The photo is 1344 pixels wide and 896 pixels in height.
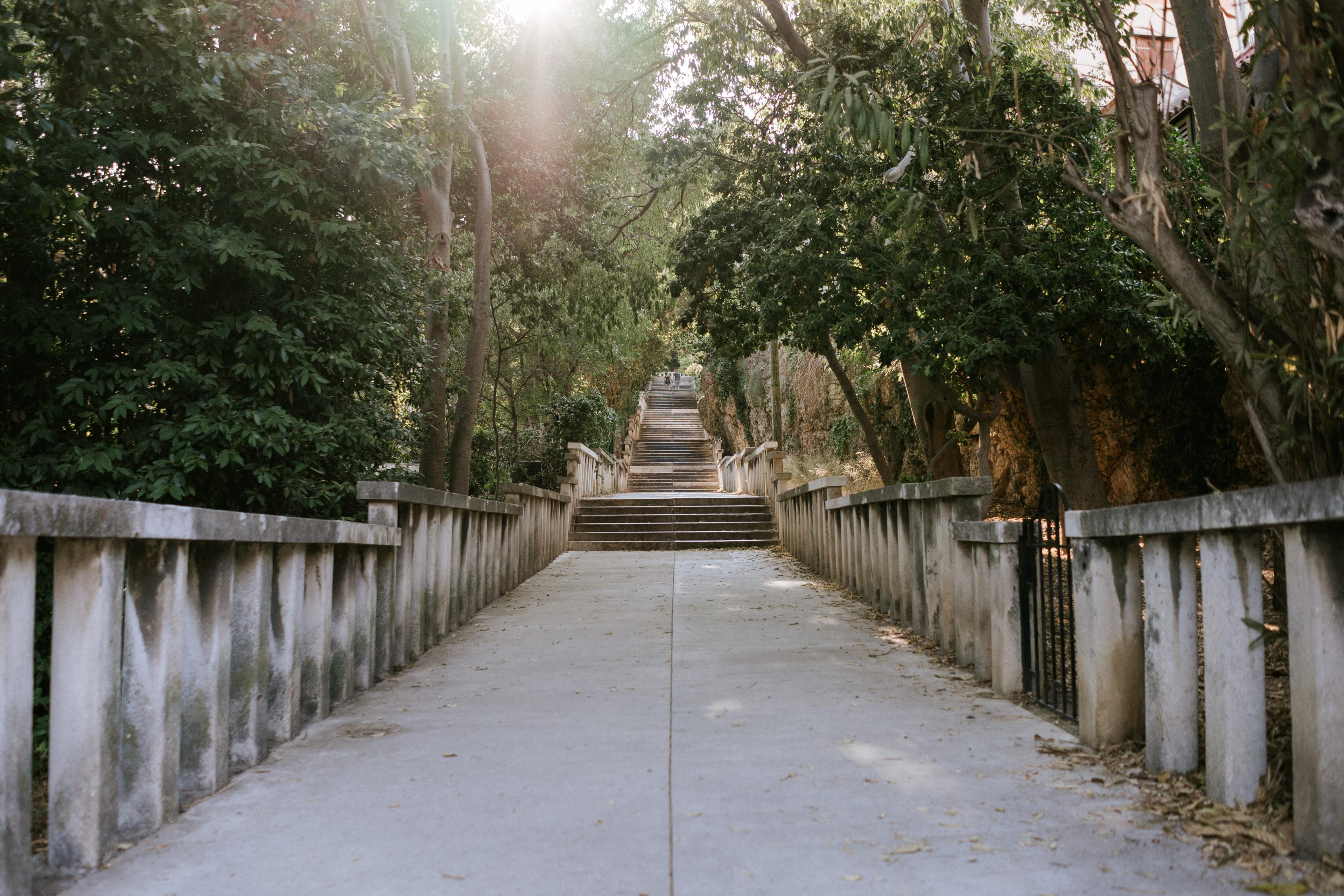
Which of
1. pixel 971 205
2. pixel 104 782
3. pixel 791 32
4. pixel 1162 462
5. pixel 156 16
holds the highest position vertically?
pixel 791 32

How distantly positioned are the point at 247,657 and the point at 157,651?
652 millimetres

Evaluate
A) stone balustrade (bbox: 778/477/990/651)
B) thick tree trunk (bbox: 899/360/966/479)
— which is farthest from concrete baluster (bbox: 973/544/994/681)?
thick tree trunk (bbox: 899/360/966/479)

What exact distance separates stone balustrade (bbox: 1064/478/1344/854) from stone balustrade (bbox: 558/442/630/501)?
11518mm

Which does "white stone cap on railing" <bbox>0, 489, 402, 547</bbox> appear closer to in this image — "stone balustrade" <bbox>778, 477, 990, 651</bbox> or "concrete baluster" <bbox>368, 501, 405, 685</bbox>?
"concrete baluster" <bbox>368, 501, 405, 685</bbox>

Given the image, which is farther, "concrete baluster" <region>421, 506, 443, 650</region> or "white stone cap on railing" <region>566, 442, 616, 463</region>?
"white stone cap on railing" <region>566, 442, 616, 463</region>

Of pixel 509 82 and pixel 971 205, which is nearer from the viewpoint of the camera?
pixel 971 205

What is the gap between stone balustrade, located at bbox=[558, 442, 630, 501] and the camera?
16.4 meters

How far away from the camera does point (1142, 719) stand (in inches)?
141

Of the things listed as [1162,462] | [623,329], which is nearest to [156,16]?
[1162,462]

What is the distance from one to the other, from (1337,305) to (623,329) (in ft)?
44.6

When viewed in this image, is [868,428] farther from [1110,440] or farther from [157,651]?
[157,651]

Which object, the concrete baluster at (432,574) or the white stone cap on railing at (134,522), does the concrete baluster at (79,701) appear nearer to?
the white stone cap on railing at (134,522)

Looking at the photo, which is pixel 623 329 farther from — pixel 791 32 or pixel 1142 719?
pixel 1142 719

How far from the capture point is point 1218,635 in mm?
2875
